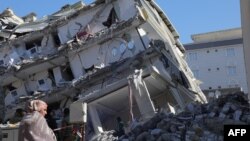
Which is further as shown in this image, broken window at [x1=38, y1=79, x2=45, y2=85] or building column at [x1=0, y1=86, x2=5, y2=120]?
broken window at [x1=38, y1=79, x2=45, y2=85]

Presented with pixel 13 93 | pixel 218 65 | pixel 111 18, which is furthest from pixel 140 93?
pixel 218 65

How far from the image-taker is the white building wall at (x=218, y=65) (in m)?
64.4

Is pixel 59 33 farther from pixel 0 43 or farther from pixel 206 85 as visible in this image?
pixel 206 85

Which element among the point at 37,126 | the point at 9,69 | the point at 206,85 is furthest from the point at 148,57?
the point at 206,85

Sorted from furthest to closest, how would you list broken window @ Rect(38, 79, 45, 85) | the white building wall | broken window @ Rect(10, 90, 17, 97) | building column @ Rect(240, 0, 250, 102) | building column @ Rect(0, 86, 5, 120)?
the white building wall → broken window @ Rect(10, 90, 17, 97) → broken window @ Rect(38, 79, 45, 85) → building column @ Rect(0, 86, 5, 120) → building column @ Rect(240, 0, 250, 102)

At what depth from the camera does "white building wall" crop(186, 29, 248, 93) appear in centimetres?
6444

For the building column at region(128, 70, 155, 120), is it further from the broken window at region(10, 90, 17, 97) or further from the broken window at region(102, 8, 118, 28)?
the broken window at region(10, 90, 17, 97)

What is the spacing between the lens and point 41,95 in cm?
3206

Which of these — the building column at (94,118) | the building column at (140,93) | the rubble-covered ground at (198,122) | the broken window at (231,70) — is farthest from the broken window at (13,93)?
the broken window at (231,70)

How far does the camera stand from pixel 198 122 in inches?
679

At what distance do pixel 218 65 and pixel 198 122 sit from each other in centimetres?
4918

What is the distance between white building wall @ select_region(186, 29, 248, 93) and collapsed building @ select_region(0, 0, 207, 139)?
1128 inches

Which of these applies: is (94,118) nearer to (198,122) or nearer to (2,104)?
(2,104)

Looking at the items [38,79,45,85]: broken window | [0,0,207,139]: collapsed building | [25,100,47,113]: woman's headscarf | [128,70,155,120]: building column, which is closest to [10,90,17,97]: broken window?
[0,0,207,139]: collapsed building
